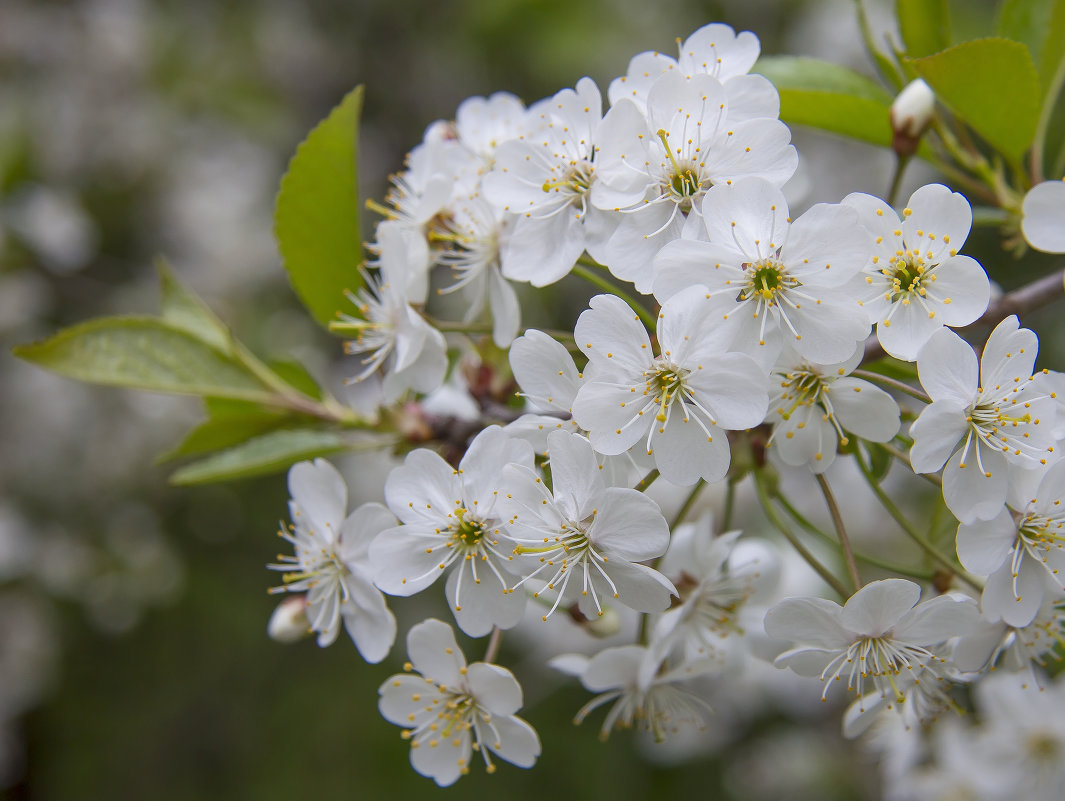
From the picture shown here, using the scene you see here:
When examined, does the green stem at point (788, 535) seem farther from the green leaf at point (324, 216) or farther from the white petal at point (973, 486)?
the green leaf at point (324, 216)

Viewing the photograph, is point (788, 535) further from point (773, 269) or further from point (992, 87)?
point (992, 87)

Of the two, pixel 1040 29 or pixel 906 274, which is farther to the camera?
pixel 1040 29

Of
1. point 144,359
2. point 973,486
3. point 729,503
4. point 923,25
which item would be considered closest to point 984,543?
point 973,486

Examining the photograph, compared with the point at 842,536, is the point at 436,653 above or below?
Answer: below

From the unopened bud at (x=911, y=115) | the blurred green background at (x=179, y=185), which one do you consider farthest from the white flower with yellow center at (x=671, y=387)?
the blurred green background at (x=179, y=185)

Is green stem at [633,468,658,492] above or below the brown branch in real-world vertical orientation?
below

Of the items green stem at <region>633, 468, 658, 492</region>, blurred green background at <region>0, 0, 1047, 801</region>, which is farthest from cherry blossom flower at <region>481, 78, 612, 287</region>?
blurred green background at <region>0, 0, 1047, 801</region>

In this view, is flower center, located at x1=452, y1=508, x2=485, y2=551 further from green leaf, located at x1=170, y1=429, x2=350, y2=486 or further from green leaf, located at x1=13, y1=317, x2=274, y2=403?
green leaf, located at x1=13, y1=317, x2=274, y2=403

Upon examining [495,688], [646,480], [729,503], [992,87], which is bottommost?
[495,688]
